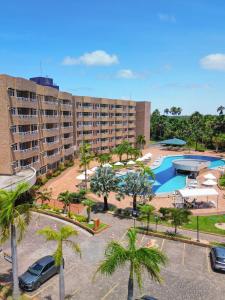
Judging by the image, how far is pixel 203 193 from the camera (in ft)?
139

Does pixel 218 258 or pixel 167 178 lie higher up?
pixel 218 258

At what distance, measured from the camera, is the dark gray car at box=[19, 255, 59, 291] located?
22.6 metres

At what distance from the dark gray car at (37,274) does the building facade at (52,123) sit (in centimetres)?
2490

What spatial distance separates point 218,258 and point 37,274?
15584mm

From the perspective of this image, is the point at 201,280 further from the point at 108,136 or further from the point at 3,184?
the point at 108,136

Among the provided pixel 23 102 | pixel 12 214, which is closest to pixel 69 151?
pixel 23 102

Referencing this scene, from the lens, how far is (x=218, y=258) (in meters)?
26.1

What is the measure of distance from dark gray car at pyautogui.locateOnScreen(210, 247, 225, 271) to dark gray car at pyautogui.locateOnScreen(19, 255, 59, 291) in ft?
45.5

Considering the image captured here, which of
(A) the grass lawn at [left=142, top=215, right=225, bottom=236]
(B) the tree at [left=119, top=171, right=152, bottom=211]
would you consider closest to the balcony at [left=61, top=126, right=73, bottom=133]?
(B) the tree at [left=119, top=171, right=152, bottom=211]

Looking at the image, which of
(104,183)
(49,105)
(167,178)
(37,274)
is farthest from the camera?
(167,178)

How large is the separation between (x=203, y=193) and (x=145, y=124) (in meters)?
63.4

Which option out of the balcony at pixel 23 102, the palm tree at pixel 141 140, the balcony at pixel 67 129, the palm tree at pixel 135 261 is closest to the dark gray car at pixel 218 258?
the palm tree at pixel 135 261

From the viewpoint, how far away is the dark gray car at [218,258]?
2562 centimetres

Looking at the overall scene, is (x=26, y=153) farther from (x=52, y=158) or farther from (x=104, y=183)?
(x=104, y=183)
